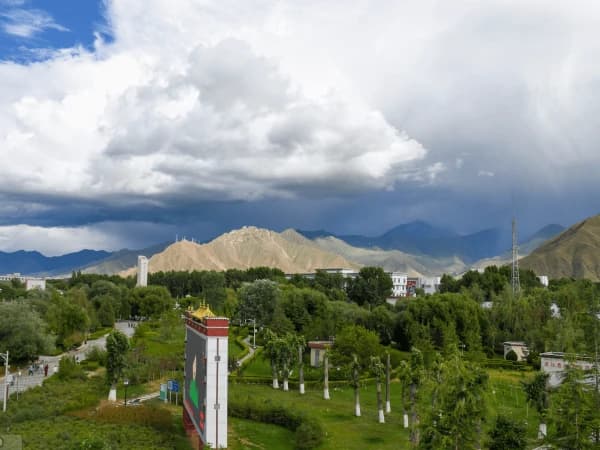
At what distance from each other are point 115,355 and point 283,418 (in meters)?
12.1

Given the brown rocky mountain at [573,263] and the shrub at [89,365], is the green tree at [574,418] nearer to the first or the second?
the shrub at [89,365]

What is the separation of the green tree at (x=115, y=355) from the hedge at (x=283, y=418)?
7.67m

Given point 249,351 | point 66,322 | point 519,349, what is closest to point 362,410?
point 249,351

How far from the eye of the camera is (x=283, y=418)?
35250 millimetres

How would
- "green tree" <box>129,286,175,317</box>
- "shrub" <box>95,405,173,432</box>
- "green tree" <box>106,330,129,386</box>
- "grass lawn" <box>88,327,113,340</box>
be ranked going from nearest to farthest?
"shrub" <box>95,405,173,432</box>, "green tree" <box>106,330,129,386</box>, "grass lawn" <box>88,327,113,340</box>, "green tree" <box>129,286,175,317</box>

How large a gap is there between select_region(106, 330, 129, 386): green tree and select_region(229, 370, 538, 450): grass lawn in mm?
7567

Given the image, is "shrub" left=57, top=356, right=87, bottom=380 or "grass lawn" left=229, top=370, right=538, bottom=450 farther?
"shrub" left=57, top=356, right=87, bottom=380

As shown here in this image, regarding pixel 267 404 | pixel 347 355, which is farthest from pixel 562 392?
pixel 347 355

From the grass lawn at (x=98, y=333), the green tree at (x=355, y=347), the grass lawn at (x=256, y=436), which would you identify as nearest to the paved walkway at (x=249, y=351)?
the green tree at (x=355, y=347)

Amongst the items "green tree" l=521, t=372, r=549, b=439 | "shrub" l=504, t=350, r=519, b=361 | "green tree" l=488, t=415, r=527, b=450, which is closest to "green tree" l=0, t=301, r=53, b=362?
"green tree" l=521, t=372, r=549, b=439

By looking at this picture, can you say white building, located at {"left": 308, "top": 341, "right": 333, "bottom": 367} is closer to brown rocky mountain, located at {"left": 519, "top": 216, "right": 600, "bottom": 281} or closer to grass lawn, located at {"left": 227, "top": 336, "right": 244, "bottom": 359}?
grass lawn, located at {"left": 227, "top": 336, "right": 244, "bottom": 359}

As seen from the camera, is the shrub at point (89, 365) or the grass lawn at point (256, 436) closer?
the grass lawn at point (256, 436)

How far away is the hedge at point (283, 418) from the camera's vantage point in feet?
98.5

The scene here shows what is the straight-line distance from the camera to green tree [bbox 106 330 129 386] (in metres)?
38.9
